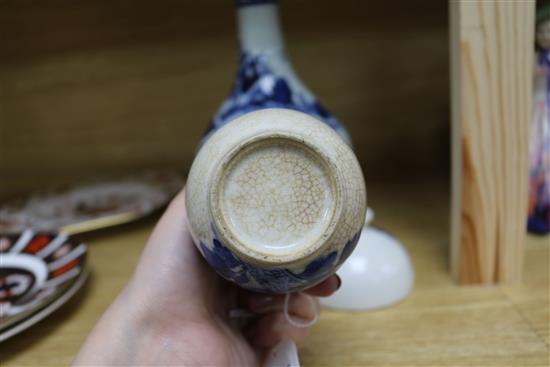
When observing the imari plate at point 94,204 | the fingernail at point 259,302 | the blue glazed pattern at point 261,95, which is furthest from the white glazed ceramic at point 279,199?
the imari plate at point 94,204

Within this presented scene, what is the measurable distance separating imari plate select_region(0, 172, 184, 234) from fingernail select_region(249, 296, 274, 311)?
0.41m

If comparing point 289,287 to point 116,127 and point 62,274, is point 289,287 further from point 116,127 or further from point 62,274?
point 116,127

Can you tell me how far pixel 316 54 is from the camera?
1066 mm

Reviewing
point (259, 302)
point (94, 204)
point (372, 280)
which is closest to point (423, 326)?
point (372, 280)

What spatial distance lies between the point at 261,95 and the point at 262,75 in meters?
0.03

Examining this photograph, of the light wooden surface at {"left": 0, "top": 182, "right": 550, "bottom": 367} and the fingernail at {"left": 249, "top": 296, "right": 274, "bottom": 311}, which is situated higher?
the fingernail at {"left": 249, "top": 296, "right": 274, "bottom": 311}

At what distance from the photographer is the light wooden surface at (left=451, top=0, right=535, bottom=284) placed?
0.58 m

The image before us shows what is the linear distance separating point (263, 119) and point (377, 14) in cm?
75

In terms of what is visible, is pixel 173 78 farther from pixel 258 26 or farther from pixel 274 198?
pixel 274 198

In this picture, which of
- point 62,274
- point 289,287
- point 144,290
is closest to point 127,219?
point 62,274

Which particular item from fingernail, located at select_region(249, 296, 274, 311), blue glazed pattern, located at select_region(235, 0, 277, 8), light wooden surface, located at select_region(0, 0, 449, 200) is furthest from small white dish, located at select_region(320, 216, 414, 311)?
light wooden surface, located at select_region(0, 0, 449, 200)

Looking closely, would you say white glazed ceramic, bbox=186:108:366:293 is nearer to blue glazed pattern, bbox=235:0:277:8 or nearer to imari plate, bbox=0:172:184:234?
blue glazed pattern, bbox=235:0:277:8

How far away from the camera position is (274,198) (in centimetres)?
37

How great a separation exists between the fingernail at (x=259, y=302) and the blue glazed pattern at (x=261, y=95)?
0.30 m
